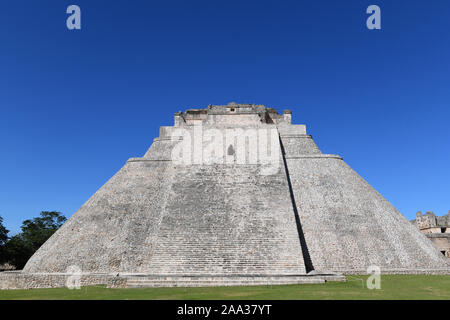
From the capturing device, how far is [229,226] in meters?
12.2

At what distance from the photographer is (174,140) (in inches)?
824

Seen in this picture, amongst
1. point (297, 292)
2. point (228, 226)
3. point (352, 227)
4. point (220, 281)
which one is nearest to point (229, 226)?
point (228, 226)

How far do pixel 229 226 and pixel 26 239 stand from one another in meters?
23.4

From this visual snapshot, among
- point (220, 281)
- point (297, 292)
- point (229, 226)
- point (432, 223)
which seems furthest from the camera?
point (432, 223)

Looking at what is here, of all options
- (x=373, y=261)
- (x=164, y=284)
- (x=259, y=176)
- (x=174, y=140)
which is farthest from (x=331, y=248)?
(x=174, y=140)

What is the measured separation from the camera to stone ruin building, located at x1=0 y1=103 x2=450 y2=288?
10.7 metres

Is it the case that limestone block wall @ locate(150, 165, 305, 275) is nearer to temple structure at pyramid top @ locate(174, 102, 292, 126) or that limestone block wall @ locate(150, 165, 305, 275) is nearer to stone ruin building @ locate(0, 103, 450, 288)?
stone ruin building @ locate(0, 103, 450, 288)

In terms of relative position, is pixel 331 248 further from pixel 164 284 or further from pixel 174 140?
pixel 174 140

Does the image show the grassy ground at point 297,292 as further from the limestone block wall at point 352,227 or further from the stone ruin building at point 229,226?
the limestone block wall at point 352,227

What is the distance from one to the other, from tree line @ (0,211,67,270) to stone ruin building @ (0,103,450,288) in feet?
46.1

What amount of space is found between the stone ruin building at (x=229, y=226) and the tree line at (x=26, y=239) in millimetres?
14058

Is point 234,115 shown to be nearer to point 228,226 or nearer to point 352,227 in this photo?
point 228,226

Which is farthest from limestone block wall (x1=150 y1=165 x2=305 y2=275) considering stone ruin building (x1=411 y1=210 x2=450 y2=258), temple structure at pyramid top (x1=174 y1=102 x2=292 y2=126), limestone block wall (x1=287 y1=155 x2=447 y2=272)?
stone ruin building (x1=411 y1=210 x2=450 y2=258)

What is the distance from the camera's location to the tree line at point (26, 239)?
23.9m
